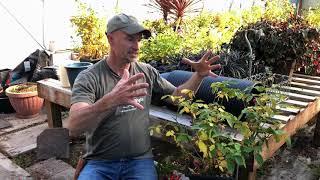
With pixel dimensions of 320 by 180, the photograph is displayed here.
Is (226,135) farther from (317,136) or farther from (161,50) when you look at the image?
(317,136)

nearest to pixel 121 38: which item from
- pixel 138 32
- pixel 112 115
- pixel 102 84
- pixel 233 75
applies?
pixel 138 32

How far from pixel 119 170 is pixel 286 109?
5.09ft

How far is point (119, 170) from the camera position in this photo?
2338 mm

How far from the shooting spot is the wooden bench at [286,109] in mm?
2608

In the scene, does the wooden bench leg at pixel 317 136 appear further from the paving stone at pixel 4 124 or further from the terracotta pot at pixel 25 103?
the paving stone at pixel 4 124

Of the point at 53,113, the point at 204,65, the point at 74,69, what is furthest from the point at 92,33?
the point at 204,65

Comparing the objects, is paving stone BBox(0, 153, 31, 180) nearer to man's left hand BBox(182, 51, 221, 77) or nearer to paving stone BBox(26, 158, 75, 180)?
paving stone BBox(26, 158, 75, 180)

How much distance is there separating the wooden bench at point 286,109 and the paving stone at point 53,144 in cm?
24

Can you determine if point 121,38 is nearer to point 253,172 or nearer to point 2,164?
point 253,172

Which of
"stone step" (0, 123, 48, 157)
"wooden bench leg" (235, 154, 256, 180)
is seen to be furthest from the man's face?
"stone step" (0, 123, 48, 157)

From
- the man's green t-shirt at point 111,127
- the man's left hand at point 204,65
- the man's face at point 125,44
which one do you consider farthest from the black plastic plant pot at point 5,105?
the man's left hand at point 204,65

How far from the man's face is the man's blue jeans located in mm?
725

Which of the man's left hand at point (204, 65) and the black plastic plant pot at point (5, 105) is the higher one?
the man's left hand at point (204, 65)

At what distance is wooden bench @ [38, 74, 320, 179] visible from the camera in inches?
103
